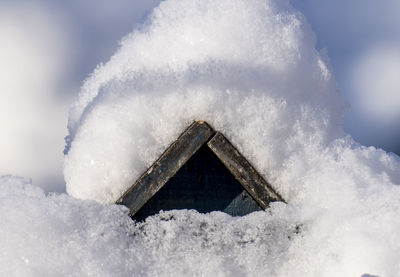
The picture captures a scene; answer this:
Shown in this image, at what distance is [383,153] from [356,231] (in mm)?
480

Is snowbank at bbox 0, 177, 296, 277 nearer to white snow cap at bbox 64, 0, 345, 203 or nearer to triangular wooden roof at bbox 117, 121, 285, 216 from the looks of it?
triangular wooden roof at bbox 117, 121, 285, 216

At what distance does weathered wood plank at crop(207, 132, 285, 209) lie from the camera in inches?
69.4

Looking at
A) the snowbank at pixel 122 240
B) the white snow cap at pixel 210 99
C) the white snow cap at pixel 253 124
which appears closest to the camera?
the snowbank at pixel 122 240

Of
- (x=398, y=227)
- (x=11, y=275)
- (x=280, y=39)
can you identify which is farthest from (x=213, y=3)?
(x=11, y=275)

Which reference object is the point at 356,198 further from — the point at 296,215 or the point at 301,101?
the point at 301,101

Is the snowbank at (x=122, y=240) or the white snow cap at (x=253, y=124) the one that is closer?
the snowbank at (x=122, y=240)

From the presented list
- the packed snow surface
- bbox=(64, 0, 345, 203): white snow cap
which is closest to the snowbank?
the packed snow surface

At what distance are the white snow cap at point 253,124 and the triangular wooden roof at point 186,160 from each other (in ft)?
0.16

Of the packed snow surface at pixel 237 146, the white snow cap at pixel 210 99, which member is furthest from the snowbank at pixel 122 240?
the white snow cap at pixel 210 99

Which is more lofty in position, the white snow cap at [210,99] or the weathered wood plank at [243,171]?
the white snow cap at [210,99]

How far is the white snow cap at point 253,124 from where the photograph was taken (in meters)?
1.69

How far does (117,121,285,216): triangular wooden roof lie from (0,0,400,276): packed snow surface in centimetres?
5

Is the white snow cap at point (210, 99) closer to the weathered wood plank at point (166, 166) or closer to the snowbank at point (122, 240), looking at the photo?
the weathered wood plank at point (166, 166)

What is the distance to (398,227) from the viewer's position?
1592mm
